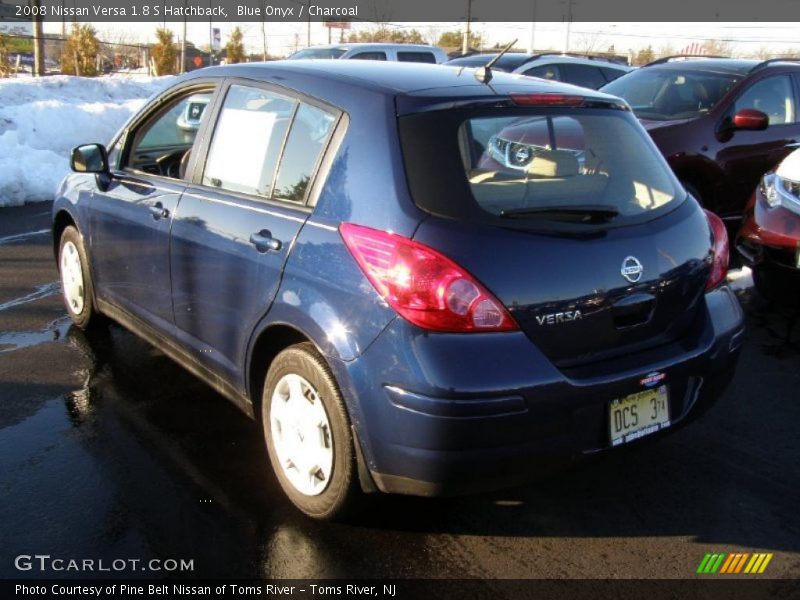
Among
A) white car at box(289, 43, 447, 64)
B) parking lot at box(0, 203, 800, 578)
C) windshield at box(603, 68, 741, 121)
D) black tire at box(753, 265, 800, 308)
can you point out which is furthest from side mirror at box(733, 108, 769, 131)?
white car at box(289, 43, 447, 64)

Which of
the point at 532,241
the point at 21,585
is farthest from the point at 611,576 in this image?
the point at 21,585

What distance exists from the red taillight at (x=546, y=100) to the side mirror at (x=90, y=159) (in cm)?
255

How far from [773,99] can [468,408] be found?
6.60m

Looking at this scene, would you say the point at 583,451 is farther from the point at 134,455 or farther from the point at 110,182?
the point at 110,182

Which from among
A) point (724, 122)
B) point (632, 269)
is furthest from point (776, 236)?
point (632, 269)

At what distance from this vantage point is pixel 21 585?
2701 millimetres

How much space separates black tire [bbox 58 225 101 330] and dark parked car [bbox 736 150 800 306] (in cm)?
435

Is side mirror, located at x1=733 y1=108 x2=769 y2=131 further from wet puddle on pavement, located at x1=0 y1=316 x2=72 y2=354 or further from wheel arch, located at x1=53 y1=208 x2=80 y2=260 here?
wet puddle on pavement, located at x1=0 y1=316 x2=72 y2=354

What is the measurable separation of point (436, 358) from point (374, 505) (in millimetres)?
831

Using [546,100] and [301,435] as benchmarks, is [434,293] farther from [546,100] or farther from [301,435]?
[546,100]

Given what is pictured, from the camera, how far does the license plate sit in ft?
9.31

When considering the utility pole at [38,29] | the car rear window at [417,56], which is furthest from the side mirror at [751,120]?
the utility pole at [38,29]

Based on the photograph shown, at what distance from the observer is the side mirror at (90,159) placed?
4445 millimetres

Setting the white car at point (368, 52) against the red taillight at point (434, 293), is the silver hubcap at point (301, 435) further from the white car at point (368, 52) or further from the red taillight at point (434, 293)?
the white car at point (368, 52)
